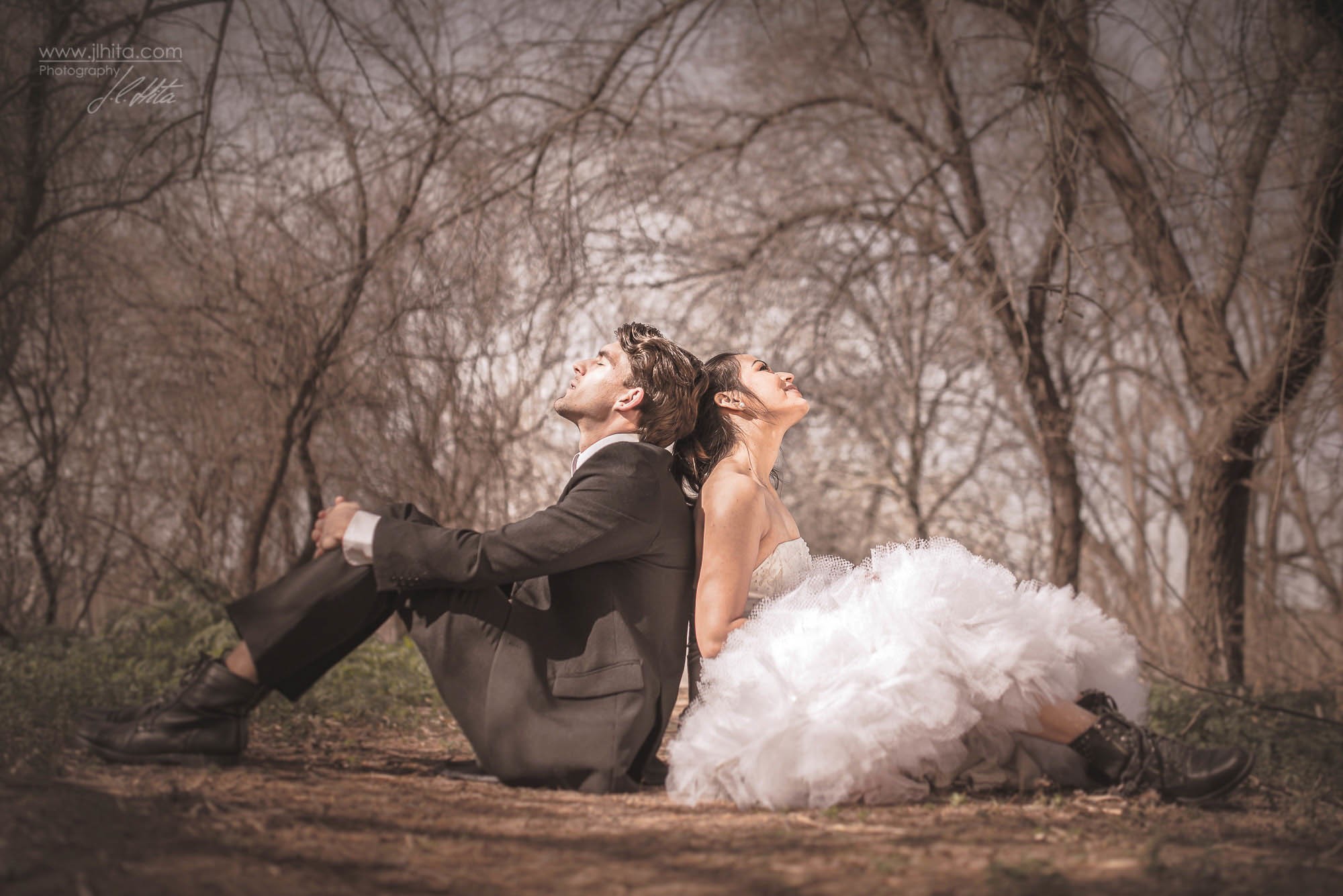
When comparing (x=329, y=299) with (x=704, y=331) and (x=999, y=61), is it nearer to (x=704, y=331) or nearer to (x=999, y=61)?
(x=704, y=331)

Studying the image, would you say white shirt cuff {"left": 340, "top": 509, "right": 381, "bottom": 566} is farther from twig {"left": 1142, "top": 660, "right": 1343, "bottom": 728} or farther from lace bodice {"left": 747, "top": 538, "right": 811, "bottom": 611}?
twig {"left": 1142, "top": 660, "right": 1343, "bottom": 728}

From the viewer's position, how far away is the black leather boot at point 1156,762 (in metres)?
2.68

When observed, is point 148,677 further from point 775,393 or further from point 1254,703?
point 1254,703

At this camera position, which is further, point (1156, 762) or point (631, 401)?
point (631, 401)

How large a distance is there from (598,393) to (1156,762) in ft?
5.98

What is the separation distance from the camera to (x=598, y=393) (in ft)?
10.4

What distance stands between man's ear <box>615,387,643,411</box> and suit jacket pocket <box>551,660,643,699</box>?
76 cm

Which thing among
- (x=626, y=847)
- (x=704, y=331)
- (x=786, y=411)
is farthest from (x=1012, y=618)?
(x=704, y=331)

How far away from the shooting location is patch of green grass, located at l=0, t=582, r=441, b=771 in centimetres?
322

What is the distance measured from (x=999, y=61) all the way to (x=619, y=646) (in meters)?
5.04

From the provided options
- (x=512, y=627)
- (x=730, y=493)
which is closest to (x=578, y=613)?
(x=512, y=627)

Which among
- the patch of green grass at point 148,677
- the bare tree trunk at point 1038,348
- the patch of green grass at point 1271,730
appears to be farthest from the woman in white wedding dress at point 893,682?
the bare tree trunk at point 1038,348

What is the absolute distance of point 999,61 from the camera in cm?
640

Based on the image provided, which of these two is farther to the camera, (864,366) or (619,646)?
(864,366)
